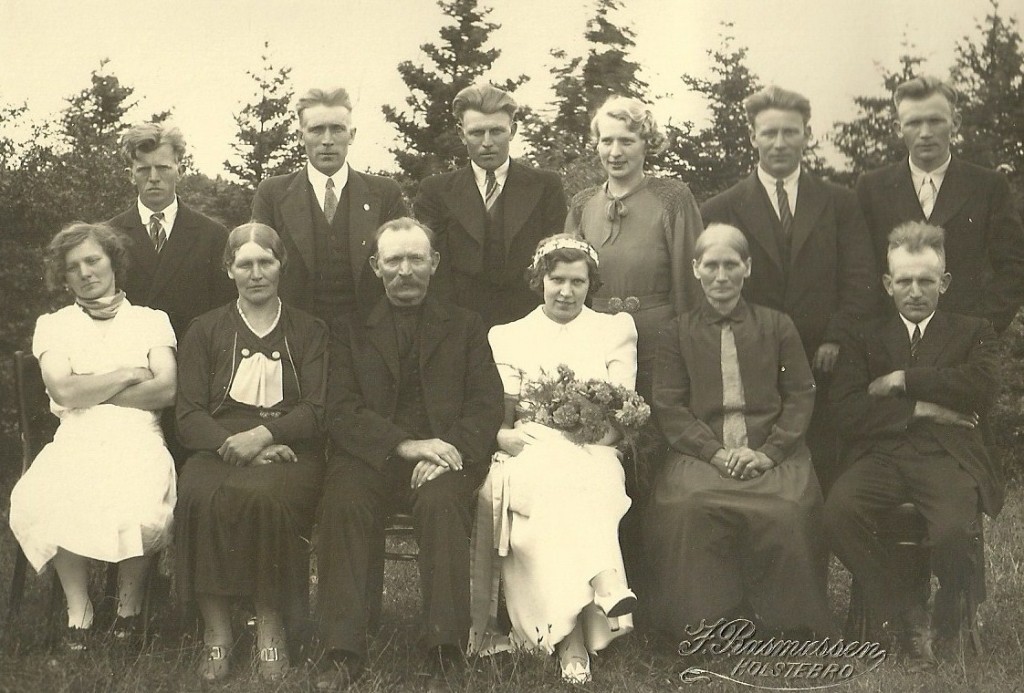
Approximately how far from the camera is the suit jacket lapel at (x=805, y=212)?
16.0 feet

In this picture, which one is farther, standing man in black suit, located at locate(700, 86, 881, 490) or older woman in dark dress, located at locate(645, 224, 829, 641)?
standing man in black suit, located at locate(700, 86, 881, 490)

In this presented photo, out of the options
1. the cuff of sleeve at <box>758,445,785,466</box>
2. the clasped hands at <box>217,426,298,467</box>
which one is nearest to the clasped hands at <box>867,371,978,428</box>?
the cuff of sleeve at <box>758,445,785,466</box>

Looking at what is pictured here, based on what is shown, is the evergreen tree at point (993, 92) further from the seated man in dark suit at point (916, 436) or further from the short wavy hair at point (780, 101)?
the seated man in dark suit at point (916, 436)

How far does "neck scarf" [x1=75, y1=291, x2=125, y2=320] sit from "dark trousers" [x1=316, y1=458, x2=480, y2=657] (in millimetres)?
1379

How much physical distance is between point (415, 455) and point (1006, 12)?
3.76m

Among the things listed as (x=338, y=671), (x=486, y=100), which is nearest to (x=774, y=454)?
(x=338, y=671)

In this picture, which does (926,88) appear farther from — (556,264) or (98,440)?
(98,440)

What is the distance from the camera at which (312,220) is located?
206 inches

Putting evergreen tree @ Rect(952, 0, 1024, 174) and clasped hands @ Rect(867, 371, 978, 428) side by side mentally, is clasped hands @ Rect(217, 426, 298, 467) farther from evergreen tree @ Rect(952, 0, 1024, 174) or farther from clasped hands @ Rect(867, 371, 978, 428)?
evergreen tree @ Rect(952, 0, 1024, 174)

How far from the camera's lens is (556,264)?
15.4ft

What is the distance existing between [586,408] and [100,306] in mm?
2339

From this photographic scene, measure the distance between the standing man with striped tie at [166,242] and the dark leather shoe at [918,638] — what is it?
368 cm

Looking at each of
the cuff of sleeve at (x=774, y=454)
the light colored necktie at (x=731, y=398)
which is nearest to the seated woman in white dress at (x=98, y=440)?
the light colored necktie at (x=731, y=398)

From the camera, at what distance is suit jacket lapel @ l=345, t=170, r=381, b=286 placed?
523 centimetres
